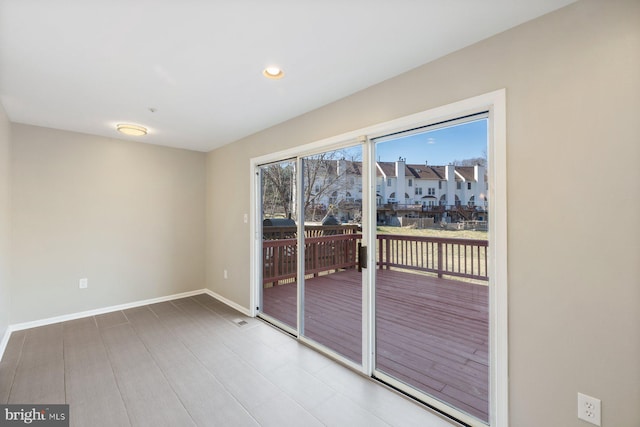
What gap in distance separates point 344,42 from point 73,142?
3.80 meters

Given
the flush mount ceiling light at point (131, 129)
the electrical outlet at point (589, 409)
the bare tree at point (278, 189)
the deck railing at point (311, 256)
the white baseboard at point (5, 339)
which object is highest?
the flush mount ceiling light at point (131, 129)

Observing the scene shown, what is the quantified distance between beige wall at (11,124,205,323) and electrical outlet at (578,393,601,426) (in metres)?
4.68

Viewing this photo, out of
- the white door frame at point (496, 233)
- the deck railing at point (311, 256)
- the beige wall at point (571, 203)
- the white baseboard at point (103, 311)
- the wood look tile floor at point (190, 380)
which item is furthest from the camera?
the white baseboard at point (103, 311)

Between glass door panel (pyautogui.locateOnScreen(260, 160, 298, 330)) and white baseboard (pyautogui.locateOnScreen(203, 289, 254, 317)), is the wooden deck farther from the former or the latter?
white baseboard (pyautogui.locateOnScreen(203, 289, 254, 317))

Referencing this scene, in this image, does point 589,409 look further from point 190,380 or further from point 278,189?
point 278,189

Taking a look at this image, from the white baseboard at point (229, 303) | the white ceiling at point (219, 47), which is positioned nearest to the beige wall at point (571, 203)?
the white ceiling at point (219, 47)

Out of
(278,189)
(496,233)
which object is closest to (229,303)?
(278,189)

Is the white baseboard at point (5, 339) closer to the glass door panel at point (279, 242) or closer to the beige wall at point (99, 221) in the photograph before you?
the beige wall at point (99, 221)

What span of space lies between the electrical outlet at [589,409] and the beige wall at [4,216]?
4563 millimetres

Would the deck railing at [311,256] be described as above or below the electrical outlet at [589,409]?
above

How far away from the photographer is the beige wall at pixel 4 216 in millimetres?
2674

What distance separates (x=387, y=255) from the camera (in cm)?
242

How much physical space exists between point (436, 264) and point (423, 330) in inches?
34.3

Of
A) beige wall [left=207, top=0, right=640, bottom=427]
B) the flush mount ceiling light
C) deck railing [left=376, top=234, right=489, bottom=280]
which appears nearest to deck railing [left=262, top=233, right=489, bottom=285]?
deck railing [left=376, top=234, right=489, bottom=280]
